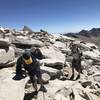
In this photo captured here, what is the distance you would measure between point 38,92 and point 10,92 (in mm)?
2515

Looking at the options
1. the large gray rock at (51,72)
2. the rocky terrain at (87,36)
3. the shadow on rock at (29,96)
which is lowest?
the rocky terrain at (87,36)

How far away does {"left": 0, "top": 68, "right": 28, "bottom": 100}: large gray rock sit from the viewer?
11.9 meters

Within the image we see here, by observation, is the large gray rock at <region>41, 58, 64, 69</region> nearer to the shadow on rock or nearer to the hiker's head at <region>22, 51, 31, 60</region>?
the shadow on rock

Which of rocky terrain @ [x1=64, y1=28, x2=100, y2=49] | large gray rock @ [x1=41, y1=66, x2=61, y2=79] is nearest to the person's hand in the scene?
large gray rock @ [x1=41, y1=66, x2=61, y2=79]

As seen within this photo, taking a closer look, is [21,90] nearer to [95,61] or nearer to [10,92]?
[10,92]

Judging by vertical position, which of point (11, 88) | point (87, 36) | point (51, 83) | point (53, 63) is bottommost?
point (87, 36)

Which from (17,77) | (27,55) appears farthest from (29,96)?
(27,55)

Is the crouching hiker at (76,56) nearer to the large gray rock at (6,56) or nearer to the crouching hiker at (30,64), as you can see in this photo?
the large gray rock at (6,56)

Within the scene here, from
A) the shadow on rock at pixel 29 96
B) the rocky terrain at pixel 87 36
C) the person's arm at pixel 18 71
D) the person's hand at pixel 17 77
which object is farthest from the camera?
the rocky terrain at pixel 87 36

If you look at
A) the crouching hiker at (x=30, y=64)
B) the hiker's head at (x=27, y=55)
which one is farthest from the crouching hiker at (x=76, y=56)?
the hiker's head at (x=27, y=55)

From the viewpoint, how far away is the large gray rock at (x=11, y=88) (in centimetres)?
1191

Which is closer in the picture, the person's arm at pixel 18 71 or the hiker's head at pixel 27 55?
the hiker's head at pixel 27 55

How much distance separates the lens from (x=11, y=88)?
12.7 metres

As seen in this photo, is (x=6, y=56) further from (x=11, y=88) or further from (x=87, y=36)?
(x=87, y=36)
